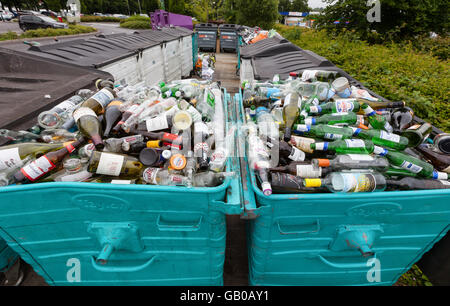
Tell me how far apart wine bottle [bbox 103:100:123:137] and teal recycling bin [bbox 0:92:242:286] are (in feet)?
2.37

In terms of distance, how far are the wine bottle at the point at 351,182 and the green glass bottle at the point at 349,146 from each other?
0.23 m

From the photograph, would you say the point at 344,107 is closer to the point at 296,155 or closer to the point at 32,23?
the point at 296,155

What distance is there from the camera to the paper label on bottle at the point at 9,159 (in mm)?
1308

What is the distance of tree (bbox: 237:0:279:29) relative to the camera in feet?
63.9

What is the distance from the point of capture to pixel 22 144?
58.4 inches

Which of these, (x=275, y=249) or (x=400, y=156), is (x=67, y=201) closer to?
(x=275, y=249)

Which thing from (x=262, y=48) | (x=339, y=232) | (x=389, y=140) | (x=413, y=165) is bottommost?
(x=339, y=232)

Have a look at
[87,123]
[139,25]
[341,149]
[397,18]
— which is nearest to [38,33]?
[139,25]

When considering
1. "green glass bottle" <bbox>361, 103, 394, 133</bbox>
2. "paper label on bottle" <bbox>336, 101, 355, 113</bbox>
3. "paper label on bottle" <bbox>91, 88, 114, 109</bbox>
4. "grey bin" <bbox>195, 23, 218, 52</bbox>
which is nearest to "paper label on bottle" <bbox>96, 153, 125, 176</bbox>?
"paper label on bottle" <bbox>91, 88, 114, 109</bbox>

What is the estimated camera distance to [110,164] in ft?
4.22

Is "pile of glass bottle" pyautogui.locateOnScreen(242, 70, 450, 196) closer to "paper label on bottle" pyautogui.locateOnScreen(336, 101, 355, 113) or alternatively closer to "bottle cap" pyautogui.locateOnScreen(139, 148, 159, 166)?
"paper label on bottle" pyautogui.locateOnScreen(336, 101, 355, 113)

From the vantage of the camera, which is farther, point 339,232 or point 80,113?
point 80,113

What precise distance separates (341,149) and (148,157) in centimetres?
141

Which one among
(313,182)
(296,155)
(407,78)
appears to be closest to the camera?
(313,182)
